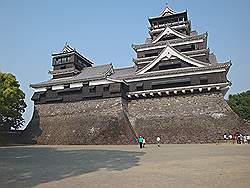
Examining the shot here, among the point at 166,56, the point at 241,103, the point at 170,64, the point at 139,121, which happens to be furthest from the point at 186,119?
the point at 241,103

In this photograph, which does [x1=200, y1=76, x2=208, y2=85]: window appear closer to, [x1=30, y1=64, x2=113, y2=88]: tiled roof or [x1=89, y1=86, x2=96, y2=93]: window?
[x1=30, y1=64, x2=113, y2=88]: tiled roof

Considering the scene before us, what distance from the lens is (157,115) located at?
88.6ft

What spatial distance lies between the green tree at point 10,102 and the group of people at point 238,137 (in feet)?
82.4

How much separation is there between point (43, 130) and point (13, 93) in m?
6.20

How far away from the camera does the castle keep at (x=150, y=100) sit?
2508cm

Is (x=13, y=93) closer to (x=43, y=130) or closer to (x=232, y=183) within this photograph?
(x=43, y=130)

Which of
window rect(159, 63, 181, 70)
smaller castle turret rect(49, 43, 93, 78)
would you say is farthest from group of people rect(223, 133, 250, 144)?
smaller castle turret rect(49, 43, 93, 78)

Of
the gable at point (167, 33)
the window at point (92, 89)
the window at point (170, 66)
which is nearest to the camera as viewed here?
the window at point (170, 66)

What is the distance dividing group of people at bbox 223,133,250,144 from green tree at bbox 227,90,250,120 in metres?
21.7

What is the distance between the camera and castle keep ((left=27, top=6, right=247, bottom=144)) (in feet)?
82.3

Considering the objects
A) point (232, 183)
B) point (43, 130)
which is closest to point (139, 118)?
point (43, 130)

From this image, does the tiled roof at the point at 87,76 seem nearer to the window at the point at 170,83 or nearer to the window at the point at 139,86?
the window at the point at 139,86

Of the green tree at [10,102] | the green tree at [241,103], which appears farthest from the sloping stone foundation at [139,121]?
the green tree at [241,103]

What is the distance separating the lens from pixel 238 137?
21812mm
